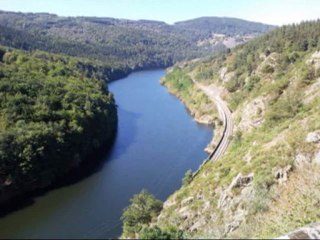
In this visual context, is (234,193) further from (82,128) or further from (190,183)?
(82,128)

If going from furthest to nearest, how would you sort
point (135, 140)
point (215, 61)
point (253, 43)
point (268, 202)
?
point (215, 61) → point (253, 43) → point (135, 140) → point (268, 202)

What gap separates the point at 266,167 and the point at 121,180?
2151 cm

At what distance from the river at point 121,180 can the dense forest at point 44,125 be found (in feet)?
10.9

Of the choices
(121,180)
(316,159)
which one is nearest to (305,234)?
(316,159)

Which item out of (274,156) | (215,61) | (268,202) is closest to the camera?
(268,202)

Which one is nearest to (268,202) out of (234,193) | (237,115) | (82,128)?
(234,193)

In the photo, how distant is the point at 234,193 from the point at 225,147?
27.4 m

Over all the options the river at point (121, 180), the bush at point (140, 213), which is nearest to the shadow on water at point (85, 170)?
the river at point (121, 180)

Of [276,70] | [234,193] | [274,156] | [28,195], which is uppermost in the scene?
[276,70]

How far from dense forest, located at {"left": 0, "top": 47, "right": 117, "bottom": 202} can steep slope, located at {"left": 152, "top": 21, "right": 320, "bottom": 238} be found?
59.5 feet

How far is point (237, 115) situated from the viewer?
259 ft

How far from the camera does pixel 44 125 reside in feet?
185

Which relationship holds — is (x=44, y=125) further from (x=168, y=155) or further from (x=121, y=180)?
(x=168, y=155)

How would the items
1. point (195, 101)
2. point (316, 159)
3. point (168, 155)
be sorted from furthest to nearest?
point (195, 101) → point (168, 155) → point (316, 159)
